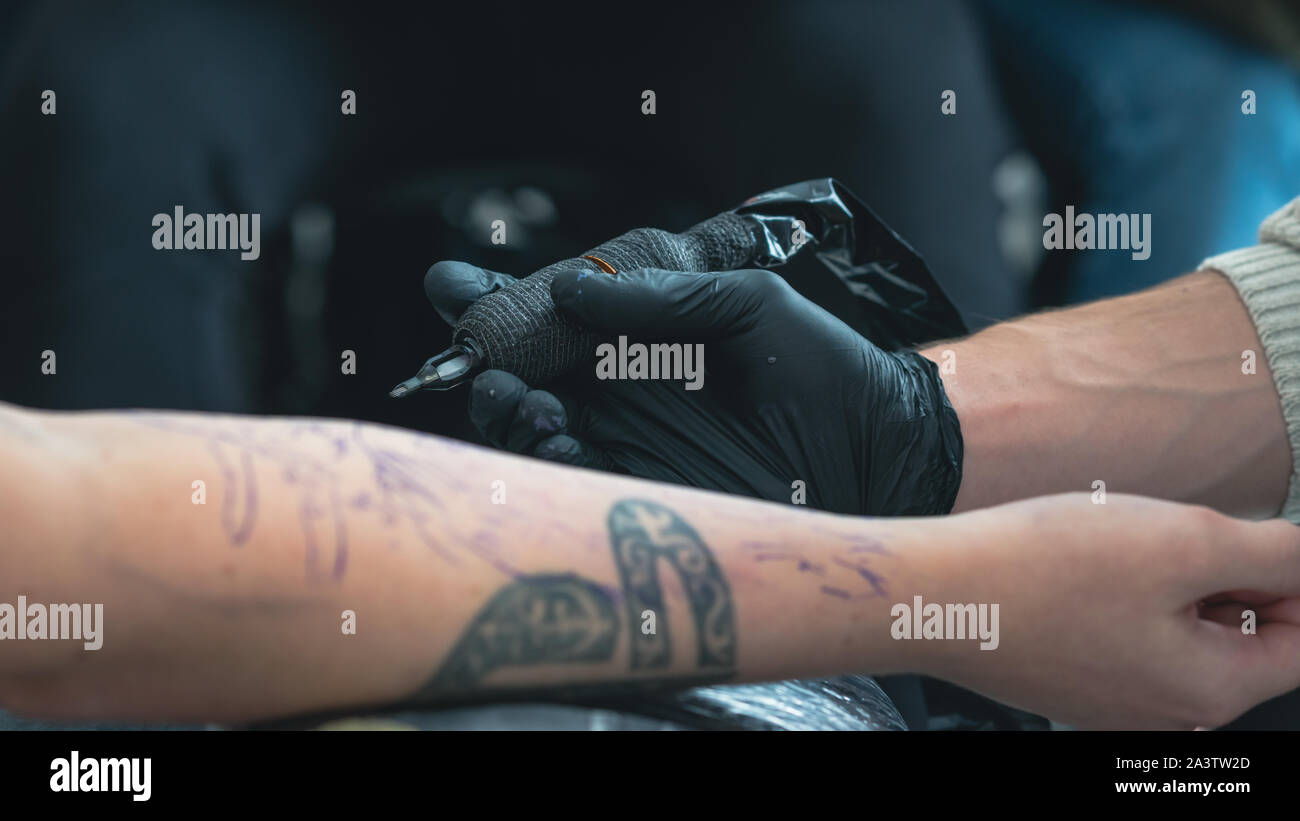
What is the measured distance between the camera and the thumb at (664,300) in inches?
41.8

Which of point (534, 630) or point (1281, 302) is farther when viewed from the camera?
point (1281, 302)

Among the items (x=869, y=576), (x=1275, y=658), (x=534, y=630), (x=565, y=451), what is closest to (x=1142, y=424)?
(x=1275, y=658)

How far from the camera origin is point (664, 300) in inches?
42.5

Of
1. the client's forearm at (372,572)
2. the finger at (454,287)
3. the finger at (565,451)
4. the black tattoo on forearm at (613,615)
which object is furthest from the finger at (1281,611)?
the finger at (454,287)

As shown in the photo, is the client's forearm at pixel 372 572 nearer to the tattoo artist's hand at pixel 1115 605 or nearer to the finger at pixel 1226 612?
the tattoo artist's hand at pixel 1115 605

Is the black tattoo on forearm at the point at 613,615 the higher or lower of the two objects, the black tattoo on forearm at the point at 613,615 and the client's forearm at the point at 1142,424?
the lower

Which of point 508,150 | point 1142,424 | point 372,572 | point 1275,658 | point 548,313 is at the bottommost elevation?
point 1275,658

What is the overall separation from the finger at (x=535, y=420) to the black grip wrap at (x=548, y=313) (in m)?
0.04

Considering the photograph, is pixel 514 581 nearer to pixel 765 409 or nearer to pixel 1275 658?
pixel 765 409

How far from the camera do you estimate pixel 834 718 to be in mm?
855

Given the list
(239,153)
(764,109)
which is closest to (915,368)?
(764,109)

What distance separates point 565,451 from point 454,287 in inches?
11.0

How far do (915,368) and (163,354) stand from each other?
3.49ft

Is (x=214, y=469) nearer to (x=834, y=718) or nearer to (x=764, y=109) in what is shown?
(x=834, y=718)
